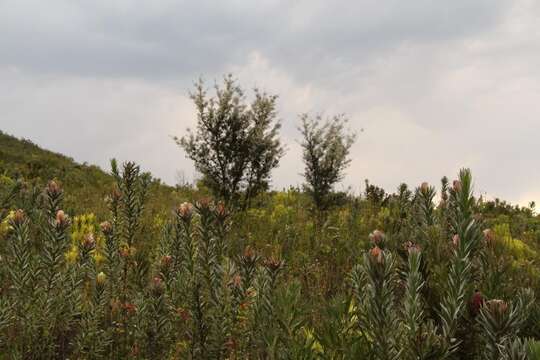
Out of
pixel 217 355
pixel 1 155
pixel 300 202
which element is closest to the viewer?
pixel 217 355

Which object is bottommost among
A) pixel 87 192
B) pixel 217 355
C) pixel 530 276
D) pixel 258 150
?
pixel 217 355

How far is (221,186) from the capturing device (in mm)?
14508

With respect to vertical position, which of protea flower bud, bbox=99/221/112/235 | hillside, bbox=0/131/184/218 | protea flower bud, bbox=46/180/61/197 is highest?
hillside, bbox=0/131/184/218

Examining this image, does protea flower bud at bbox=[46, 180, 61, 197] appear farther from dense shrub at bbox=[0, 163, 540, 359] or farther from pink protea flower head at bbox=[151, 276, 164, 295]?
pink protea flower head at bbox=[151, 276, 164, 295]

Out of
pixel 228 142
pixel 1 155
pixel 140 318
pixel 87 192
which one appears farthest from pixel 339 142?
pixel 140 318

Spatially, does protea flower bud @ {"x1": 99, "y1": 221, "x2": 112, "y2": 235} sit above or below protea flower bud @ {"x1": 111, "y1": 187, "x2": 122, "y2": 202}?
below

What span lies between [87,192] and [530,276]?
44.8 ft

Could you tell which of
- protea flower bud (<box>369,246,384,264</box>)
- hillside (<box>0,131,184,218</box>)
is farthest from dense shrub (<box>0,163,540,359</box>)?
hillside (<box>0,131,184,218</box>)

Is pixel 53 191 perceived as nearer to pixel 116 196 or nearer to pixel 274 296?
pixel 116 196

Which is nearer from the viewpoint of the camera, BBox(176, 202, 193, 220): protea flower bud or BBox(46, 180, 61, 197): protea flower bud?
BBox(176, 202, 193, 220): protea flower bud

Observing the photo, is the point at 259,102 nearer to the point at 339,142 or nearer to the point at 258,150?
the point at 258,150

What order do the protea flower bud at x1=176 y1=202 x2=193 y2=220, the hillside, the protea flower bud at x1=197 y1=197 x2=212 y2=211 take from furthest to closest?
the hillside → the protea flower bud at x1=176 y1=202 x2=193 y2=220 → the protea flower bud at x1=197 y1=197 x2=212 y2=211

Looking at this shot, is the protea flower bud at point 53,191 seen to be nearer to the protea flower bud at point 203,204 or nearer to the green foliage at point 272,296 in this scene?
the green foliage at point 272,296

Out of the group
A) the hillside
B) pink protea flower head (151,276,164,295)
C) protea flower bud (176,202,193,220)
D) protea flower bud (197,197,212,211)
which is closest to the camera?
protea flower bud (197,197,212,211)
